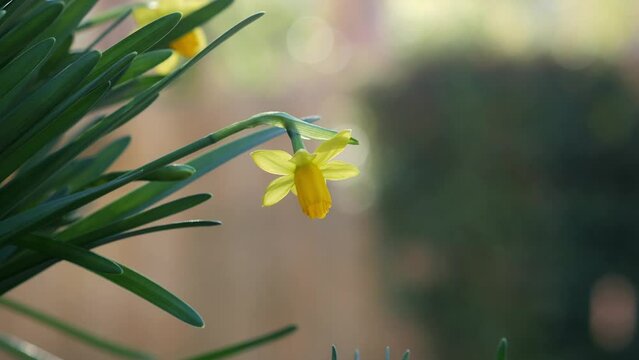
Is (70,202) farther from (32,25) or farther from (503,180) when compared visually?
(503,180)

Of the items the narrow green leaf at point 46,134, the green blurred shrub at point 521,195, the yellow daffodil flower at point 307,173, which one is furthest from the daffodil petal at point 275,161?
the green blurred shrub at point 521,195

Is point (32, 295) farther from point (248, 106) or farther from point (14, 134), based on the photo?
point (14, 134)

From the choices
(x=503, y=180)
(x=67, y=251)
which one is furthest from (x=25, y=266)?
(x=503, y=180)

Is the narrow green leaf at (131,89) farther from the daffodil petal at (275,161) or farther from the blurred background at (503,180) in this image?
the blurred background at (503,180)

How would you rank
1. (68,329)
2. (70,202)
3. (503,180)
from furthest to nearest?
(503,180) < (68,329) < (70,202)

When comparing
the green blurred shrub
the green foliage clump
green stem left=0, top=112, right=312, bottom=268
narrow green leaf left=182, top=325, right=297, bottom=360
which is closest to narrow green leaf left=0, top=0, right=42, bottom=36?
the green foliage clump
